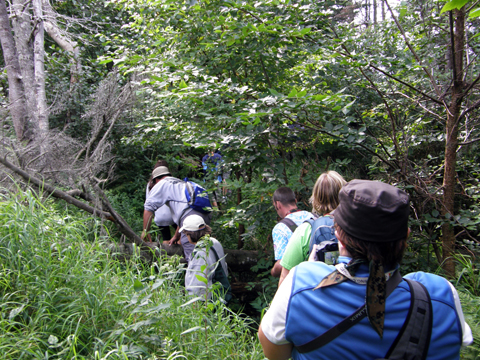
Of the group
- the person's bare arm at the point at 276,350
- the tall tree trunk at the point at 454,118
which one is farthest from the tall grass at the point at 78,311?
the tall tree trunk at the point at 454,118

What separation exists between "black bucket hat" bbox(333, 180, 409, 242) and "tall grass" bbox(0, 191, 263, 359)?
1.41 meters

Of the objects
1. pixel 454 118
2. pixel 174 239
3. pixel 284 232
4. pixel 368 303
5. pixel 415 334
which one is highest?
pixel 454 118

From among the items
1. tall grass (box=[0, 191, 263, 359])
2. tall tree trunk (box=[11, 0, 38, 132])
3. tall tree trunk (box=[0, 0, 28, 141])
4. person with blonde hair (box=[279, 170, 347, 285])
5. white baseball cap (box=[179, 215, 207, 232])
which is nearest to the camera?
tall grass (box=[0, 191, 263, 359])

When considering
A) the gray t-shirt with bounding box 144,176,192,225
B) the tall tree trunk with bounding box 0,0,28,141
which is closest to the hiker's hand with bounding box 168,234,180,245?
the gray t-shirt with bounding box 144,176,192,225

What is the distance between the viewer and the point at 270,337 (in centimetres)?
129

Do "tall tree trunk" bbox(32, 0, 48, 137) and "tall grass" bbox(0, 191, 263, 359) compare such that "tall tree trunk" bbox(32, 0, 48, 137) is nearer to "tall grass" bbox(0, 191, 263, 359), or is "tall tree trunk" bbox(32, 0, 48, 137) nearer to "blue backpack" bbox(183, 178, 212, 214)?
"blue backpack" bbox(183, 178, 212, 214)

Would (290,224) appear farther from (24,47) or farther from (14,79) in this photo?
(24,47)

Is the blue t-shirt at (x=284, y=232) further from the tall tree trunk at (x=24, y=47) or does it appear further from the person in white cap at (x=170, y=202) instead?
the tall tree trunk at (x=24, y=47)

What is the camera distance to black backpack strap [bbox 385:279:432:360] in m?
1.17

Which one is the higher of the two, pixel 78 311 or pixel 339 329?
pixel 339 329

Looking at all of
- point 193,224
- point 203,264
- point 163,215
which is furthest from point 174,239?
point 203,264

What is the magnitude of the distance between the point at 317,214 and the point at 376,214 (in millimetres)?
1496

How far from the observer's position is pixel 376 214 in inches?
47.9

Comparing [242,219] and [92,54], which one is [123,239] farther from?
[92,54]
